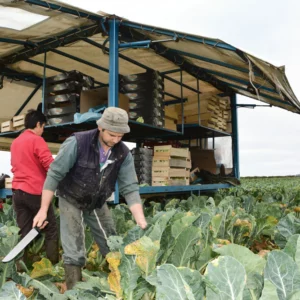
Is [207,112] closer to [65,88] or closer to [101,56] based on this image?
[101,56]

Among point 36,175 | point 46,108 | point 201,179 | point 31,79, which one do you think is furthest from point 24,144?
point 201,179

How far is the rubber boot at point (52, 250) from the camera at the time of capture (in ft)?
15.3

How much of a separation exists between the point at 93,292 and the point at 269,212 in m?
3.17

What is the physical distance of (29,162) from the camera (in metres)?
4.82

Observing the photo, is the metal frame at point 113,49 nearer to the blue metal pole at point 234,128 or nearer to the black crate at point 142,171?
the black crate at point 142,171

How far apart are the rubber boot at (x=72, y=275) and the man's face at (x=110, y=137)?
111 cm

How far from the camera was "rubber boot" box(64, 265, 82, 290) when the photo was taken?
3.36 meters

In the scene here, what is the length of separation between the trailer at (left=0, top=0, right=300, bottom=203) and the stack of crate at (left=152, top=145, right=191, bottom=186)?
231mm

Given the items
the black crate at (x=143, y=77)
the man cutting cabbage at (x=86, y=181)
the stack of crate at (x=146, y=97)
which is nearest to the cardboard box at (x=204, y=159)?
the stack of crate at (x=146, y=97)

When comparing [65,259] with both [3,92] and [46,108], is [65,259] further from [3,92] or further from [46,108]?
[3,92]

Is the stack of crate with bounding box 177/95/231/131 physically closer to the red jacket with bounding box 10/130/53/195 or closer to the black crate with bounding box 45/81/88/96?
the black crate with bounding box 45/81/88/96

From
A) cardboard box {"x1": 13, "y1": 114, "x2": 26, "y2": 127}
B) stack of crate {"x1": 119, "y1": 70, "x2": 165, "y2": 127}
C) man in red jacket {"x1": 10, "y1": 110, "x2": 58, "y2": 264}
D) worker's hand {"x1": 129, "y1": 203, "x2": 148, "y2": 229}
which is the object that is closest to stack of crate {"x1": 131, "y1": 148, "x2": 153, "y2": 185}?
stack of crate {"x1": 119, "y1": 70, "x2": 165, "y2": 127}

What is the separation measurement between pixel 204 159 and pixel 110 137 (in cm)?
827

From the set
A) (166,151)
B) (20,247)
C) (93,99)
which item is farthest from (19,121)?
(20,247)
